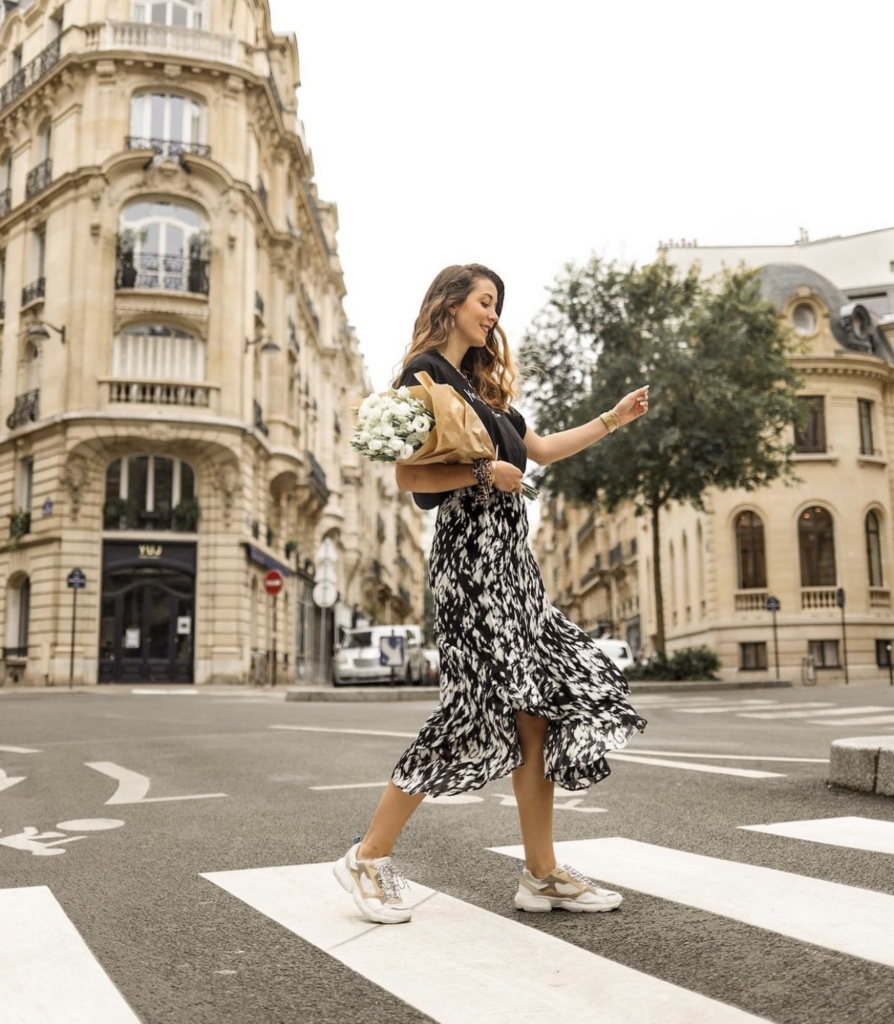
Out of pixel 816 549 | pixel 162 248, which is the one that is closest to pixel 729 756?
pixel 162 248

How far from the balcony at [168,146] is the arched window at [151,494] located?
8800 millimetres

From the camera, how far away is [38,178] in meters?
35.4

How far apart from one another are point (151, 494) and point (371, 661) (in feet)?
27.0

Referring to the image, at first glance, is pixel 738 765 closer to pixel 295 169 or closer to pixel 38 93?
pixel 38 93

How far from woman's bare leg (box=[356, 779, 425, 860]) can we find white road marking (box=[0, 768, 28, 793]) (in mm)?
4180

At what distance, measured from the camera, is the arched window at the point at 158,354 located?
32800 millimetres

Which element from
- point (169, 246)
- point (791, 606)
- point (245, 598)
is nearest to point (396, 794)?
point (245, 598)

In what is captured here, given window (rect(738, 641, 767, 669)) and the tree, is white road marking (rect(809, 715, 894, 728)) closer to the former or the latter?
the tree

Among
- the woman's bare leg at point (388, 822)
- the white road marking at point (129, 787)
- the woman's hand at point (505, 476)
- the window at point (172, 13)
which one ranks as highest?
the window at point (172, 13)

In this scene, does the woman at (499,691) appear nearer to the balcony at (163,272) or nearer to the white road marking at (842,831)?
the white road marking at (842,831)

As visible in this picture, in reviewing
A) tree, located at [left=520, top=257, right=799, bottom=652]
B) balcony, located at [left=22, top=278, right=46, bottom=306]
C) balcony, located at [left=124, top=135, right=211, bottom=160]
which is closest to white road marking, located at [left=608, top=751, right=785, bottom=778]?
tree, located at [left=520, top=257, right=799, bottom=652]

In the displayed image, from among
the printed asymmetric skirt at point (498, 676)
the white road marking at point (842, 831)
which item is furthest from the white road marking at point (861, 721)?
the printed asymmetric skirt at point (498, 676)

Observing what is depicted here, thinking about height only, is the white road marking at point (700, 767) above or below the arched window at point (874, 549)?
below

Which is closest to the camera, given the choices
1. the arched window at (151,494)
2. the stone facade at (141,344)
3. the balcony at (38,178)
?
the stone facade at (141,344)
